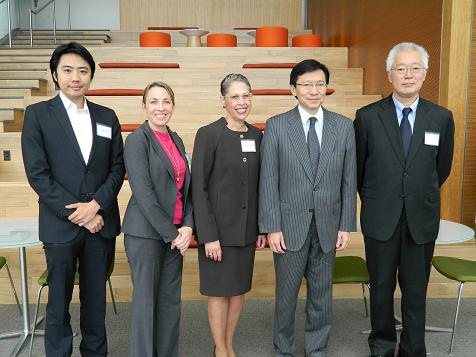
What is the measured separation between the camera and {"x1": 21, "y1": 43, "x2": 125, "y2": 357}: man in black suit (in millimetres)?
2299

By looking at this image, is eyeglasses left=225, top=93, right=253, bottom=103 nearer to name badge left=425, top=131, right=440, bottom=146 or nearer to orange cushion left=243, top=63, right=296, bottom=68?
name badge left=425, top=131, right=440, bottom=146

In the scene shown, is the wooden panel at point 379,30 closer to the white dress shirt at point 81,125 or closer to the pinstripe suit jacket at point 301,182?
the pinstripe suit jacket at point 301,182

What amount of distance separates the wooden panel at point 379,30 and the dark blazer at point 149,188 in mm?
2702

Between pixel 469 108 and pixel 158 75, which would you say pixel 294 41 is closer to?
pixel 158 75

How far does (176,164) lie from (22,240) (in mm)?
1001

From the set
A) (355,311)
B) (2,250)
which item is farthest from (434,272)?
(2,250)

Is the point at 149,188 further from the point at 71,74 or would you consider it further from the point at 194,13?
the point at 194,13

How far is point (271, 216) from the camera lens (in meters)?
2.48

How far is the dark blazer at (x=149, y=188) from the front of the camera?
230cm

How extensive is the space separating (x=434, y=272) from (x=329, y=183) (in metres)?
A: 1.83

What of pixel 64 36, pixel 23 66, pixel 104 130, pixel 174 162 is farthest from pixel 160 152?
pixel 64 36

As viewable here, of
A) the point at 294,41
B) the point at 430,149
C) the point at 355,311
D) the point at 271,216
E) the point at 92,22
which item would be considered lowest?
the point at 355,311

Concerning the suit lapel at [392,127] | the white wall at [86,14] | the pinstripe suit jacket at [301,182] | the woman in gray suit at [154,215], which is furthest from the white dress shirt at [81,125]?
→ the white wall at [86,14]

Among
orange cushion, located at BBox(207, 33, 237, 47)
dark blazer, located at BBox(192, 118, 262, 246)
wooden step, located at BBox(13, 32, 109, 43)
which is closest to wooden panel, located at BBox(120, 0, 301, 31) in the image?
wooden step, located at BBox(13, 32, 109, 43)
